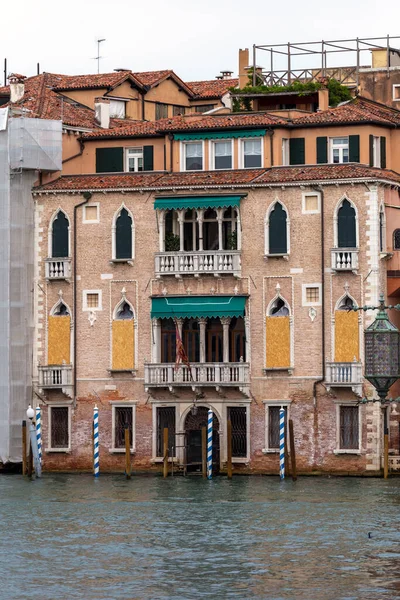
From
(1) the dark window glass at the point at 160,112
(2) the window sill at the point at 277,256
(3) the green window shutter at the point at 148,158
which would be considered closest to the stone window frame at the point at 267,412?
(2) the window sill at the point at 277,256

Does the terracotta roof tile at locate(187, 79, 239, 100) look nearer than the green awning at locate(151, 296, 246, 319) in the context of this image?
No

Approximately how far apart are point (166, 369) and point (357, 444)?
20.1 feet

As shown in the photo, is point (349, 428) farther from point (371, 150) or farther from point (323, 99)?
point (323, 99)

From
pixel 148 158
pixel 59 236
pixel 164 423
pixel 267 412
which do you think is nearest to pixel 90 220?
pixel 59 236

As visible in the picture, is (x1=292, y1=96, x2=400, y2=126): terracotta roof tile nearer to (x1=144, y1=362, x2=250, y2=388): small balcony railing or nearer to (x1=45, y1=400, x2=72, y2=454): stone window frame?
(x1=144, y1=362, x2=250, y2=388): small balcony railing

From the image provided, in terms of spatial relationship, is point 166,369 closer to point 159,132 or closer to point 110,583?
point 159,132

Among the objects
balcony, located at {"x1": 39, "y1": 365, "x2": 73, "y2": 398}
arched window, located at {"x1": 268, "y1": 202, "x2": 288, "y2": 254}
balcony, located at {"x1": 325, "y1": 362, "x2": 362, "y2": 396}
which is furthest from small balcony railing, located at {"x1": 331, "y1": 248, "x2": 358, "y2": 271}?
balcony, located at {"x1": 39, "y1": 365, "x2": 73, "y2": 398}

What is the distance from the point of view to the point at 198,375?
71938 millimetres

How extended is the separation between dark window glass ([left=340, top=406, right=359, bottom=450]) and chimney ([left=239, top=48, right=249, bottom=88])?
565 inches

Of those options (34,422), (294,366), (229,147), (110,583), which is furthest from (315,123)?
(110,583)

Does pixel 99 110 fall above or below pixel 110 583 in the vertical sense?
above

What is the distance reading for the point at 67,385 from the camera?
73.5 m

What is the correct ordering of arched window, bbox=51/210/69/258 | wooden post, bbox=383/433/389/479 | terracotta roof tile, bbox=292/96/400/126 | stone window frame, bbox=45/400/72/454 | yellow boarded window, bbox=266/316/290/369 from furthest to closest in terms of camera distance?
arched window, bbox=51/210/69/258 → stone window frame, bbox=45/400/72/454 → terracotta roof tile, bbox=292/96/400/126 → yellow boarded window, bbox=266/316/290/369 → wooden post, bbox=383/433/389/479

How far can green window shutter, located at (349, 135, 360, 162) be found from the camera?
2847 inches
